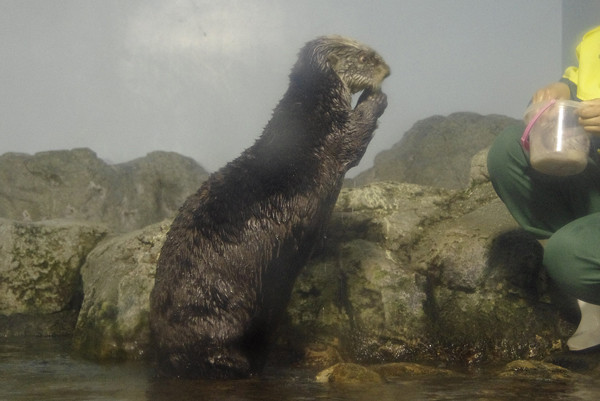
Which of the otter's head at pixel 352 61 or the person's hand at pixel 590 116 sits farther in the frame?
the otter's head at pixel 352 61

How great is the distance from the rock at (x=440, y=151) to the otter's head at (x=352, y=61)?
348 centimetres

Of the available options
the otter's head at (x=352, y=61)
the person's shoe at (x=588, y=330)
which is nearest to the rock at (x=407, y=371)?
the person's shoe at (x=588, y=330)

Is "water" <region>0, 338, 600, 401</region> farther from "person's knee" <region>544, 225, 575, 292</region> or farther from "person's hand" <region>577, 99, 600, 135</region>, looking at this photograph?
"person's hand" <region>577, 99, 600, 135</region>

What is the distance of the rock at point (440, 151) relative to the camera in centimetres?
712

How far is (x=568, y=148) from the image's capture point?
2.52m

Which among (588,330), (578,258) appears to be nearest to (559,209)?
(578,258)

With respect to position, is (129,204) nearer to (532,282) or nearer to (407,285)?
(407,285)

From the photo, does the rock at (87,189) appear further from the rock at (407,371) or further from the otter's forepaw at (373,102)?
the rock at (407,371)

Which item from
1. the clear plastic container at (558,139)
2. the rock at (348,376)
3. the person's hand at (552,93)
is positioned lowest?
the rock at (348,376)

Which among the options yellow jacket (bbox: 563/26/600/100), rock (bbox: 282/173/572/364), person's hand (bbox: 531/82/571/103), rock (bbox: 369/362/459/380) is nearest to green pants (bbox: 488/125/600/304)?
person's hand (bbox: 531/82/571/103)

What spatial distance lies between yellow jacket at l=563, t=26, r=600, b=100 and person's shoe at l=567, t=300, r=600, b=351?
1.03 metres

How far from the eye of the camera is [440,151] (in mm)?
7332

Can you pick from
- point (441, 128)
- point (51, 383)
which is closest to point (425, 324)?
point (51, 383)

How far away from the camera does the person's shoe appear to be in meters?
3.13
